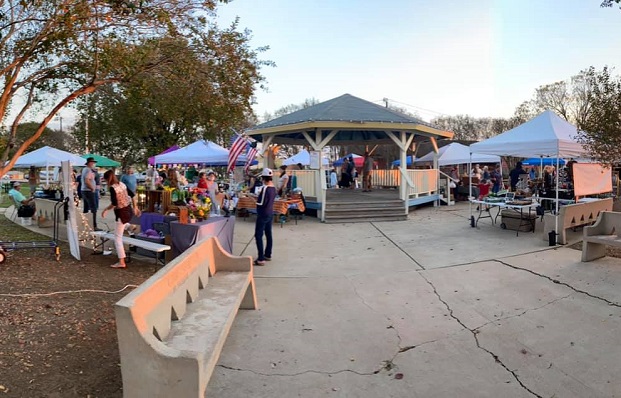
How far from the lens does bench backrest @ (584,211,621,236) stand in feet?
22.2

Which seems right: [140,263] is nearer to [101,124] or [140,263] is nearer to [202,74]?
[202,74]

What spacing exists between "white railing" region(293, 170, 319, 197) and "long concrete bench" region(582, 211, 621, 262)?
26.8ft

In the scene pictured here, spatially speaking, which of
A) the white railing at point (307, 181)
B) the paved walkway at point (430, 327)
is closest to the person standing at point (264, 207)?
the paved walkway at point (430, 327)

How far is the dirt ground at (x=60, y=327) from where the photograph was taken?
308 centimetres

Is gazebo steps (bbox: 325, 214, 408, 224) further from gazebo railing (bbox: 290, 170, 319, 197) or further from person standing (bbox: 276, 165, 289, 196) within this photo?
person standing (bbox: 276, 165, 289, 196)

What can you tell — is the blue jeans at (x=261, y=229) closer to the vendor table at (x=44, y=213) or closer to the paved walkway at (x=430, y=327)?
the paved walkway at (x=430, y=327)

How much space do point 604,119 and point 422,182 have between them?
8.74m

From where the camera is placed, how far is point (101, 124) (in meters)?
29.8

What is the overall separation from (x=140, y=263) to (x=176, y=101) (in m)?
3.36

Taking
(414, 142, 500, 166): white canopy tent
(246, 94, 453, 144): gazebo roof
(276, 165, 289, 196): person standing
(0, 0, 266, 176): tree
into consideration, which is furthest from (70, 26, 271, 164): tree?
(414, 142, 500, 166): white canopy tent

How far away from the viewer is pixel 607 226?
6922 millimetres

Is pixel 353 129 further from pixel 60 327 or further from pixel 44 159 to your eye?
pixel 44 159

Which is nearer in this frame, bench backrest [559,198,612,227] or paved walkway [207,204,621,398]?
paved walkway [207,204,621,398]

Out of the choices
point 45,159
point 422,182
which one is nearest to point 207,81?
point 422,182
